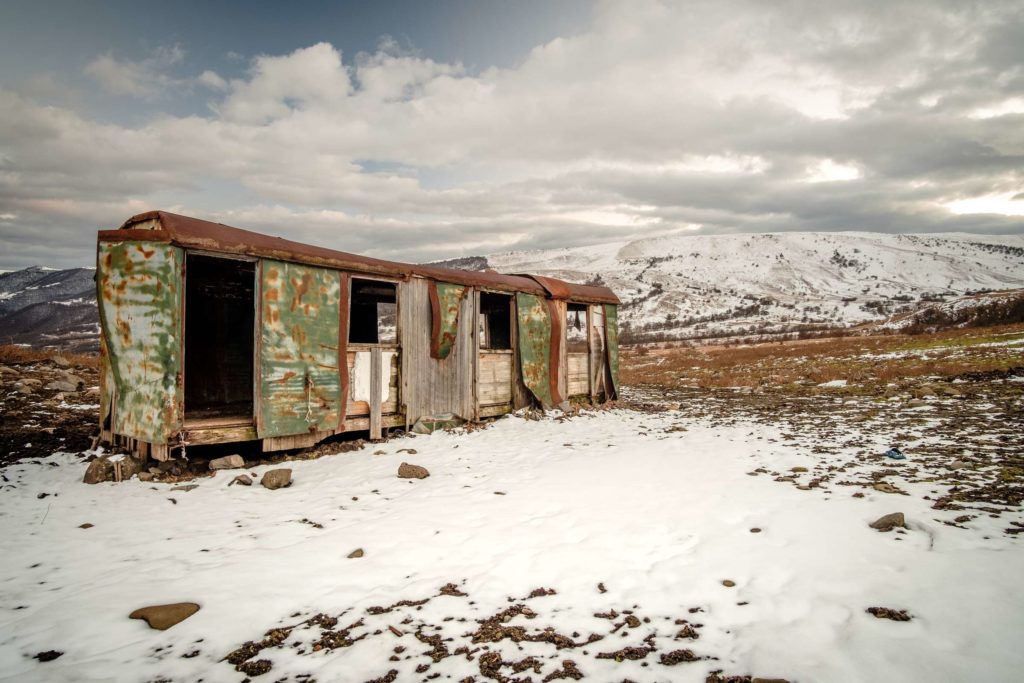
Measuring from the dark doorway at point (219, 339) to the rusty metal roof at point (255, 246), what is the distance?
2342 mm

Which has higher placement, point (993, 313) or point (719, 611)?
point (993, 313)

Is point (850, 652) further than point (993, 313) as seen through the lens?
No

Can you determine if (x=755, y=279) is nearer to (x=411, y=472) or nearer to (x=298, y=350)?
(x=298, y=350)

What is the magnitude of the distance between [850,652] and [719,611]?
30.4 inches

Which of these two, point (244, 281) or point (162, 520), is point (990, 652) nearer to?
point (162, 520)

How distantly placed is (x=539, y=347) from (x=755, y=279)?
132 m

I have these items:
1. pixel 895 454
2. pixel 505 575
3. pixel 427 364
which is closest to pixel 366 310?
pixel 427 364

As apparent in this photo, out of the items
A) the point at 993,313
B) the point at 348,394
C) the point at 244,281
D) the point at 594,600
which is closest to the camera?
the point at 594,600

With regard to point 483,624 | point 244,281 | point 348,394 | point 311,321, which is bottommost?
point 483,624

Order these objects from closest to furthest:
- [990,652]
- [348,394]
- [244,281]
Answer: [990,652] < [348,394] < [244,281]

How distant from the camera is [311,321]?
816 cm

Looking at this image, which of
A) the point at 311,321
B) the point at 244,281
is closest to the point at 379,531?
the point at 311,321

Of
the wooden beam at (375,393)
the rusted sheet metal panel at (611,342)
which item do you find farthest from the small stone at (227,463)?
the rusted sheet metal panel at (611,342)

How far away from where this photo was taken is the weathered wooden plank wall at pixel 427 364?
9.59 m
